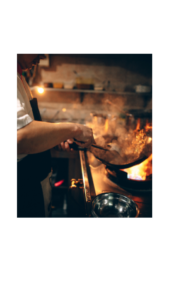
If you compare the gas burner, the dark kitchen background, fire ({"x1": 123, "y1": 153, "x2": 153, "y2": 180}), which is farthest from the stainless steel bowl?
the dark kitchen background

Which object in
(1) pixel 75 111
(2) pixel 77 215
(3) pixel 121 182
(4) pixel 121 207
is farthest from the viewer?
(1) pixel 75 111

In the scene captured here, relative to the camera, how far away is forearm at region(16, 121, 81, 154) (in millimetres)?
934

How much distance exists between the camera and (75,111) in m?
4.22

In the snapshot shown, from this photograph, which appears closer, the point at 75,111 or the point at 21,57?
the point at 21,57

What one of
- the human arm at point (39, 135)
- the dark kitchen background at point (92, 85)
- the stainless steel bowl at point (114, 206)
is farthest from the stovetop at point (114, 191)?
the dark kitchen background at point (92, 85)

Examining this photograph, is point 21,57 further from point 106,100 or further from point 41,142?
point 106,100

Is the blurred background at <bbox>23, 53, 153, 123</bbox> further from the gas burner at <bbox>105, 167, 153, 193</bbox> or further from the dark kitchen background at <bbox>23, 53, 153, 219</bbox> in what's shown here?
the gas burner at <bbox>105, 167, 153, 193</bbox>

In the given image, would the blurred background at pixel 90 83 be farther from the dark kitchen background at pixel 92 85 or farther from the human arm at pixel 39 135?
the human arm at pixel 39 135

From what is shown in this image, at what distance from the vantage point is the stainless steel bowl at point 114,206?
1190mm

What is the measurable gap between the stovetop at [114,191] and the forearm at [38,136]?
2.24 feet

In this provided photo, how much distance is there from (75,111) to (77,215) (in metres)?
2.99

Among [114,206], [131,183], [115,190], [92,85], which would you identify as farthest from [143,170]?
[92,85]

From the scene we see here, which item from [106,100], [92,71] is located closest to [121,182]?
[106,100]

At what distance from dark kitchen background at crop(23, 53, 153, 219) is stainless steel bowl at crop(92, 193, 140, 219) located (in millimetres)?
2515
